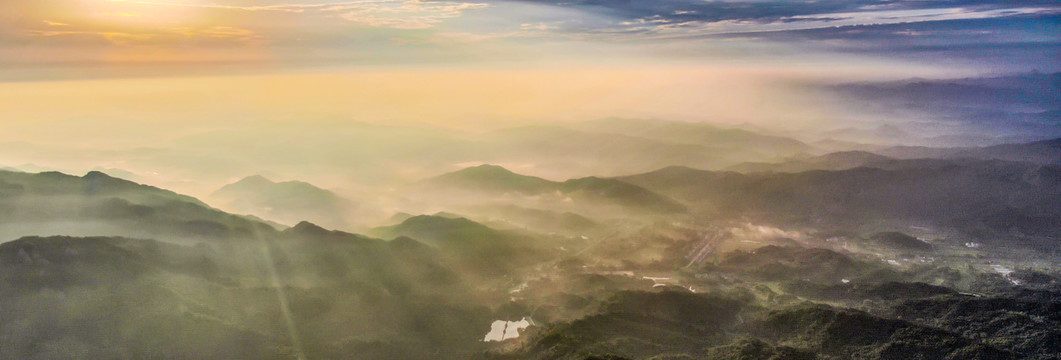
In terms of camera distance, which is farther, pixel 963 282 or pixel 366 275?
pixel 963 282

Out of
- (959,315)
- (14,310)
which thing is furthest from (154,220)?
(959,315)

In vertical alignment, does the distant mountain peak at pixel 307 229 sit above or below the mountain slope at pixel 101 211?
below

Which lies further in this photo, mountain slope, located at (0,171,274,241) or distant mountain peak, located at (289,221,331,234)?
distant mountain peak, located at (289,221,331,234)

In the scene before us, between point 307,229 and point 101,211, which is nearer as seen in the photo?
point 101,211

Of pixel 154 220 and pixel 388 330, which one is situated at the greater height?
pixel 154 220

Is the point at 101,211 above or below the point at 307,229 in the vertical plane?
above

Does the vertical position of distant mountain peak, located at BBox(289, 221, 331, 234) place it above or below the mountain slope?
below

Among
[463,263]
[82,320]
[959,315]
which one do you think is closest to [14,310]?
[82,320]

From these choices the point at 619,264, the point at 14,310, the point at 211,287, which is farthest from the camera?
the point at 619,264

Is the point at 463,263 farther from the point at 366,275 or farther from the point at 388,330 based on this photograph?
the point at 388,330

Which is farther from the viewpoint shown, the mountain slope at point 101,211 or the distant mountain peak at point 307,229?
the distant mountain peak at point 307,229

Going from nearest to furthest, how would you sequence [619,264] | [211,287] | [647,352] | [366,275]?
1. [647,352]
2. [211,287]
3. [366,275]
4. [619,264]
